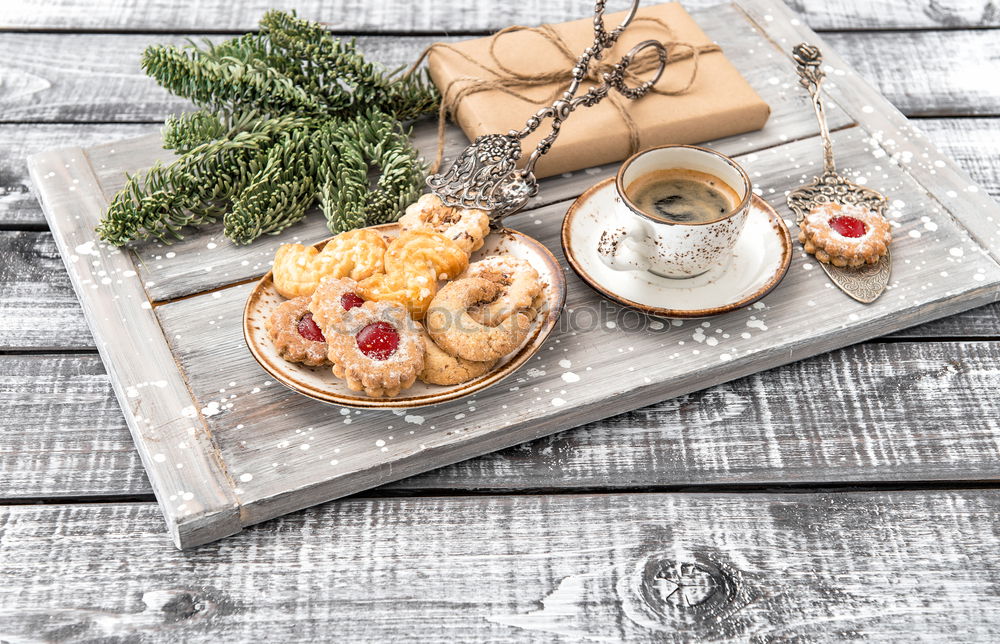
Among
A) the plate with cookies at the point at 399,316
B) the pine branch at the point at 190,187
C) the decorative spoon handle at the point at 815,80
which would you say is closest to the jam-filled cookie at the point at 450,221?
the plate with cookies at the point at 399,316

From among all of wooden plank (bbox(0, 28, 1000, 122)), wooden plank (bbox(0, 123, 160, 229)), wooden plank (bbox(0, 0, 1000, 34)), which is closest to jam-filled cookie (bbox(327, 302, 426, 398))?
wooden plank (bbox(0, 123, 160, 229))

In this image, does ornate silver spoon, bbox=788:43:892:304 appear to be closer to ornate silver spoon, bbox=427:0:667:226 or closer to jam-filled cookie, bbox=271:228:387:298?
ornate silver spoon, bbox=427:0:667:226

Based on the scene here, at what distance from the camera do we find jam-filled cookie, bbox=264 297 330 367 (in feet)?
4.03

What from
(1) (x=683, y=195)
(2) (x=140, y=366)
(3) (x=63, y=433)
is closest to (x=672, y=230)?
(1) (x=683, y=195)

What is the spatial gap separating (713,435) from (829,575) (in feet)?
0.81

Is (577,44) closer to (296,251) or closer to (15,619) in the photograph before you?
(296,251)

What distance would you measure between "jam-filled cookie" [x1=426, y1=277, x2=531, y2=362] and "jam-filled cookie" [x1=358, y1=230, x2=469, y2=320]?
0.07 feet

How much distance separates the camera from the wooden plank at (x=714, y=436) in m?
1.28

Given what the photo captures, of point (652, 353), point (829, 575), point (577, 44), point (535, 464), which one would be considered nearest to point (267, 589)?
point (535, 464)

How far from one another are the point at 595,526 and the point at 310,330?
475mm

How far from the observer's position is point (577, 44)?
5.89 feet

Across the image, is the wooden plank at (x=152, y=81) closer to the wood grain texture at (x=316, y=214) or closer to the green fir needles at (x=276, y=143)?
the wood grain texture at (x=316, y=214)

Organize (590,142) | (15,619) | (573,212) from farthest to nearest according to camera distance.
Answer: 1. (590,142)
2. (573,212)
3. (15,619)

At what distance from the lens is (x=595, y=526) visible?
1237 millimetres
